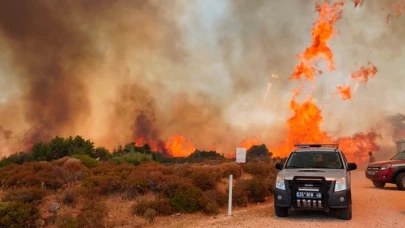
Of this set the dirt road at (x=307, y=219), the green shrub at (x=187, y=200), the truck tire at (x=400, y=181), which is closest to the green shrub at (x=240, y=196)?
the dirt road at (x=307, y=219)

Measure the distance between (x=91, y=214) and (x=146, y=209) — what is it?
2117 millimetres

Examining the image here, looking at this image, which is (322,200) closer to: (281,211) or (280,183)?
(280,183)

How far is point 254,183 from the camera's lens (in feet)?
54.6

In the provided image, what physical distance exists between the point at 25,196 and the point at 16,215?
2.26 m


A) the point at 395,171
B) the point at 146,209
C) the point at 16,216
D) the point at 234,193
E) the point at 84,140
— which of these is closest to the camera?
the point at 16,216

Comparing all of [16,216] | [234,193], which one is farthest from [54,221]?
[234,193]

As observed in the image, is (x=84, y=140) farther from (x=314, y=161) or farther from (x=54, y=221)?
(x=314, y=161)

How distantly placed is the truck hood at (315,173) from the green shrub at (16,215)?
320 inches

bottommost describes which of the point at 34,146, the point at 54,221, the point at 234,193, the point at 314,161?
the point at 54,221

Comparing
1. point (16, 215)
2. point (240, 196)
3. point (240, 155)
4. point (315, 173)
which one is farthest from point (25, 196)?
point (315, 173)

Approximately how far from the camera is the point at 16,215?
Result: 11.1 m

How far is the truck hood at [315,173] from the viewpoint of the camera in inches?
409

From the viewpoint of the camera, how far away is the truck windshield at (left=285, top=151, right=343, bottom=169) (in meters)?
11.4

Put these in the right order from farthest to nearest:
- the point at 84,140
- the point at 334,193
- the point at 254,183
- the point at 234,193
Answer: the point at 84,140 → the point at 254,183 → the point at 234,193 → the point at 334,193
